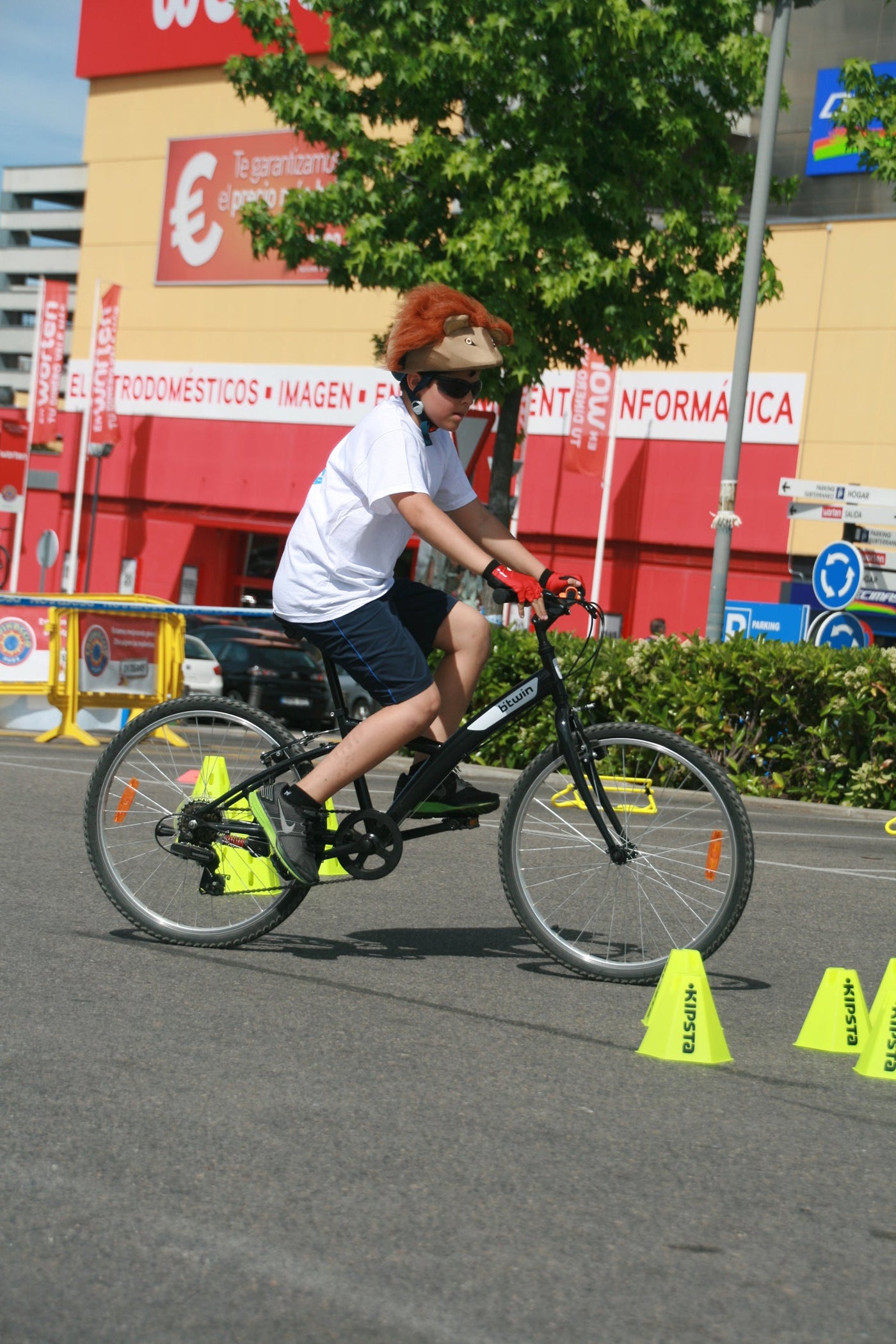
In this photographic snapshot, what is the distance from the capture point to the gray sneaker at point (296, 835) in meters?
5.02

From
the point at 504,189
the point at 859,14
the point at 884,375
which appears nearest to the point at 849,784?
the point at 504,189

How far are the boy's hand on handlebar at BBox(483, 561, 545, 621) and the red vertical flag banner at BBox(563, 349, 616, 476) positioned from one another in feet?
91.4

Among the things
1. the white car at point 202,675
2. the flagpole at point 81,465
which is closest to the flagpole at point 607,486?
the white car at point 202,675

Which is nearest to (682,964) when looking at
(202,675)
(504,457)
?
(504,457)

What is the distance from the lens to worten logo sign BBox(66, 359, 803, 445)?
31.0 meters

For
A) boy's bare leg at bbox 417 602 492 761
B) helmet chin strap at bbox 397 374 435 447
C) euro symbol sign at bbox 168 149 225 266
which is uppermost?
euro symbol sign at bbox 168 149 225 266

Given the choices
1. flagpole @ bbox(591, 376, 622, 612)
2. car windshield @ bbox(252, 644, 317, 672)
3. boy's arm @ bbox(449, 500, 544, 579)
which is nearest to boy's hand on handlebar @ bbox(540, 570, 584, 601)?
boy's arm @ bbox(449, 500, 544, 579)

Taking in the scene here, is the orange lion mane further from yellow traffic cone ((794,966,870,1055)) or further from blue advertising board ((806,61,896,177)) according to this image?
blue advertising board ((806,61,896,177))

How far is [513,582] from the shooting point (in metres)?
4.82

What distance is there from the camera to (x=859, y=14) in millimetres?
30562

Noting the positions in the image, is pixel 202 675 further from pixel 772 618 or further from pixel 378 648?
pixel 378 648

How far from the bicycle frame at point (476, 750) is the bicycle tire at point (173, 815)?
0.26 ft

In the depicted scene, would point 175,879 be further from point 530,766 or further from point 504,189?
point 504,189

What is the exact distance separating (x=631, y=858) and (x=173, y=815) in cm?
146
